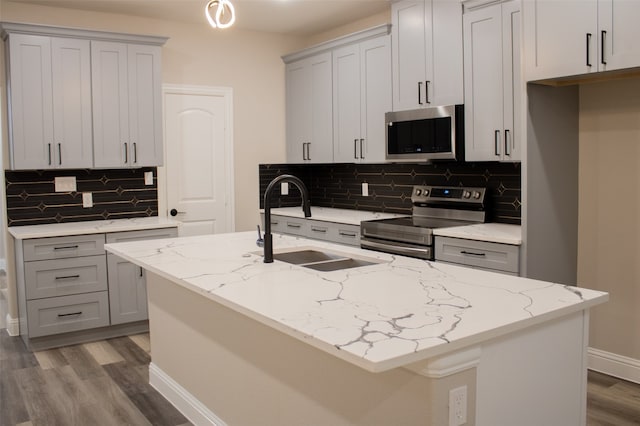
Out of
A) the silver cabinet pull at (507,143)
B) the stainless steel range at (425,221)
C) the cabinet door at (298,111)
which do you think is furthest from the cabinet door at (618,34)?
the cabinet door at (298,111)

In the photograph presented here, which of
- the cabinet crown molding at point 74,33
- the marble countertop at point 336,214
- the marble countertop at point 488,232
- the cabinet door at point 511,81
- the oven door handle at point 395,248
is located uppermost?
the cabinet crown molding at point 74,33

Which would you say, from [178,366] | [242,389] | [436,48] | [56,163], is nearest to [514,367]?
[242,389]

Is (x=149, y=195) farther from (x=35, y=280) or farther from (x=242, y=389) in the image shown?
(x=242, y=389)

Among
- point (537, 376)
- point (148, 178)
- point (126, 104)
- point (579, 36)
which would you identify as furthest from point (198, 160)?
point (537, 376)

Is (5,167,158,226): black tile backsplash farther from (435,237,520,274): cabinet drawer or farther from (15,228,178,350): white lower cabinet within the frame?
(435,237,520,274): cabinet drawer

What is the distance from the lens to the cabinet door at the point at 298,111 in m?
5.82

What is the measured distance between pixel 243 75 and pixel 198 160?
0.99 meters

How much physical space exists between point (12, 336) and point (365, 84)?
3595mm

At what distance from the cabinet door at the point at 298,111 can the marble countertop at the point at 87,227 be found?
1552 mm

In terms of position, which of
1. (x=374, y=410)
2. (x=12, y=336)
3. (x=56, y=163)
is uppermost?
(x=56, y=163)

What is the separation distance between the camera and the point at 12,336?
481 centimetres

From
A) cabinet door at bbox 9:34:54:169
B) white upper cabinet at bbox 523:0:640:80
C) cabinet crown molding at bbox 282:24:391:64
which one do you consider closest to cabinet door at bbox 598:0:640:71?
white upper cabinet at bbox 523:0:640:80

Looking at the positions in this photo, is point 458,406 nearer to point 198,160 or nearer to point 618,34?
point 618,34

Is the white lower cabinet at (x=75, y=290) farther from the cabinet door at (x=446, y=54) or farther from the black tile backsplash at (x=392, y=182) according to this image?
the cabinet door at (x=446, y=54)
